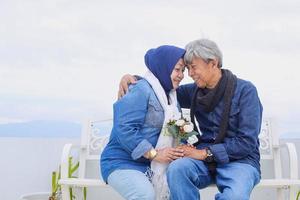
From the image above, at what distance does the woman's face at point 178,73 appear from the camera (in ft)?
9.92

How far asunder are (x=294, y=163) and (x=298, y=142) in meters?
1.11

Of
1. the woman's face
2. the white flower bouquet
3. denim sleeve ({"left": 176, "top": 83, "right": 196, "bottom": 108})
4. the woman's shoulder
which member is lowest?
the white flower bouquet

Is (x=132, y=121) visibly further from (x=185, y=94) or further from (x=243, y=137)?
(x=243, y=137)

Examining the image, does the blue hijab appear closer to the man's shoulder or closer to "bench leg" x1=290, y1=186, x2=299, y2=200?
the man's shoulder

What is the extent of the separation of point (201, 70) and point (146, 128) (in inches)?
17.9


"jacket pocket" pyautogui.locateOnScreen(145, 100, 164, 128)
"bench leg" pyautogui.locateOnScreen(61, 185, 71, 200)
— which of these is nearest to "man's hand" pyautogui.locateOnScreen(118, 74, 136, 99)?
"jacket pocket" pyautogui.locateOnScreen(145, 100, 164, 128)

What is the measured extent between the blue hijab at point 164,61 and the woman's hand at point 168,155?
38cm

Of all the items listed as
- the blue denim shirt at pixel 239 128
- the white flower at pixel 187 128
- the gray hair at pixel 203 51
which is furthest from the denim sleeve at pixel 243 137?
the gray hair at pixel 203 51

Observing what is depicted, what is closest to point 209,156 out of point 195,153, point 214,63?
point 195,153

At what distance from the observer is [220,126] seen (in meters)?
2.98

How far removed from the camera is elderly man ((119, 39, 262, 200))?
2.89 metres

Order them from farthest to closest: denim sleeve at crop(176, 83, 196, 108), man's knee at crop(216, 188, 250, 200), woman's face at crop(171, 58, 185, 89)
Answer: denim sleeve at crop(176, 83, 196, 108) < woman's face at crop(171, 58, 185, 89) < man's knee at crop(216, 188, 250, 200)

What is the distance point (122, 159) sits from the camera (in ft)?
9.97

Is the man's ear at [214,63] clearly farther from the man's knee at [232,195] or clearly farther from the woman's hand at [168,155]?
the man's knee at [232,195]
